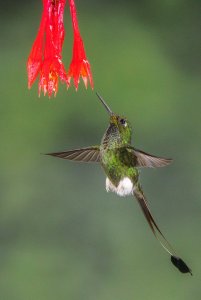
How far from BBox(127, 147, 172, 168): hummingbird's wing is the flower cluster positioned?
226mm

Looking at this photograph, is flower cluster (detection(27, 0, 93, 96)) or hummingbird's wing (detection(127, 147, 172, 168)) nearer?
flower cluster (detection(27, 0, 93, 96))

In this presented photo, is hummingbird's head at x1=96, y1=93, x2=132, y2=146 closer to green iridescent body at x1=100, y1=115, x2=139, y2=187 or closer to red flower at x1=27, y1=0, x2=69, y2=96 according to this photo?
green iridescent body at x1=100, y1=115, x2=139, y2=187

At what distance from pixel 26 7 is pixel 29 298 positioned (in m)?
1.43

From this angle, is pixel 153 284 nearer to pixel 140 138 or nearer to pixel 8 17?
pixel 140 138

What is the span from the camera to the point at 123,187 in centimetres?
145

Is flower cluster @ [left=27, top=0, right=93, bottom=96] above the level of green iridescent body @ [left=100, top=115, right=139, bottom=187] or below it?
above

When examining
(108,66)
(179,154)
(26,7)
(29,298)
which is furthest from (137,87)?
(29,298)

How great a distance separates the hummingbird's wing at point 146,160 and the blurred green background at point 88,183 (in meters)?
1.66

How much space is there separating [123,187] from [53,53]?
0.43m

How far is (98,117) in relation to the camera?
10.2 ft

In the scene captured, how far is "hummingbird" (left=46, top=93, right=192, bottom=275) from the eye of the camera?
1307mm

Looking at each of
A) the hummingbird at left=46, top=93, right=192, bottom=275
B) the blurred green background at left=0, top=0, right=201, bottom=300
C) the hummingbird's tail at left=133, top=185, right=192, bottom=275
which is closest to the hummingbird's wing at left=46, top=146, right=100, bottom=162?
the hummingbird at left=46, top=93, right=192, bottom=275

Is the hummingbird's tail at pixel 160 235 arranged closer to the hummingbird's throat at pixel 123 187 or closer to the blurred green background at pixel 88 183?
the hummingbird's throat at pixel 123 187

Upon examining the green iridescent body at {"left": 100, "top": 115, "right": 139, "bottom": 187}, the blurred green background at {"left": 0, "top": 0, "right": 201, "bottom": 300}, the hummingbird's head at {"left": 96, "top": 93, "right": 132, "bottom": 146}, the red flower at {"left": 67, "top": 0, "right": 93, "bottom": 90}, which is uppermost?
the red flower at {"left": 67, "top": 0, "right": 93, "bottom": 90}
